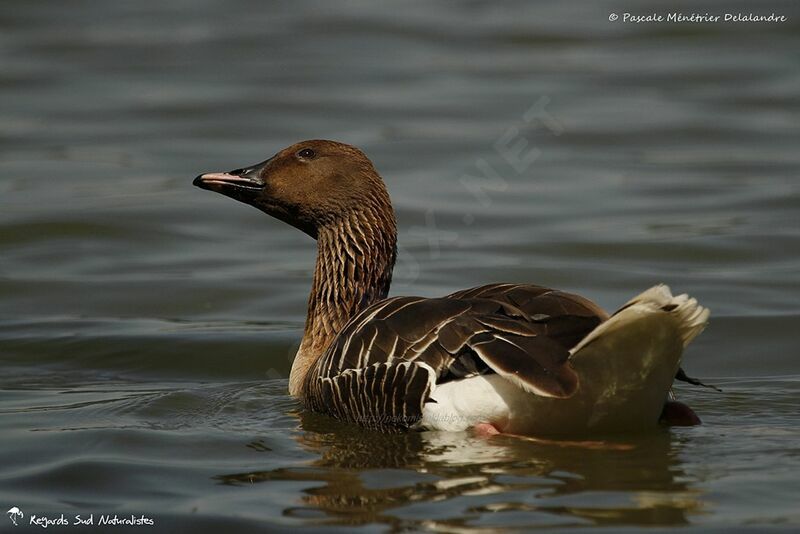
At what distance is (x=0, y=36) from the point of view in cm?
2250

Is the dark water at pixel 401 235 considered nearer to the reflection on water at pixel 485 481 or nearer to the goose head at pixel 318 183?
the reflection on water at pixel 485 481

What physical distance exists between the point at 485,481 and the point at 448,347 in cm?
84

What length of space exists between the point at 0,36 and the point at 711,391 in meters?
16.6

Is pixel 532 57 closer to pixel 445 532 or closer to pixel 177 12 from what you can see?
pixel 177 12

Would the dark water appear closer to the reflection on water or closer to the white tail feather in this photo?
the reflection on water

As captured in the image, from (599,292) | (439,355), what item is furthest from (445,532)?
(599,292)

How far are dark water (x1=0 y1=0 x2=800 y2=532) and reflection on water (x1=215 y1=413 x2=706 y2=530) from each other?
2cm

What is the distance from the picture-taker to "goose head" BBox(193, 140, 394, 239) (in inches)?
361

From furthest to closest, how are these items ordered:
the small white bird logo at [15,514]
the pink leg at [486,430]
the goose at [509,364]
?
the pink leg at [486,430]
the goose at [509,364]
the small white bird logo at [15,514]

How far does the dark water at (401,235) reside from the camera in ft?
22.1

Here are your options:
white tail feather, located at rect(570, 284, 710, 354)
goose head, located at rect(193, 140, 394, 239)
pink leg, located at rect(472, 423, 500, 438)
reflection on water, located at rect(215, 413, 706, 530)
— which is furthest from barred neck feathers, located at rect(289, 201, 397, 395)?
white tail feather, located at rect(570, 284, 710, 354)

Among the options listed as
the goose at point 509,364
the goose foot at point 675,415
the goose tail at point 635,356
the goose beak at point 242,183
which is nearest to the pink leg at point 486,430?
the goose at point 509,364

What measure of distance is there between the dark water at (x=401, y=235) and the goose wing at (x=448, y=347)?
0.22m

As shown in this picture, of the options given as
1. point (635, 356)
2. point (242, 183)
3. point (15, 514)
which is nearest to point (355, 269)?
point (242, 183)
